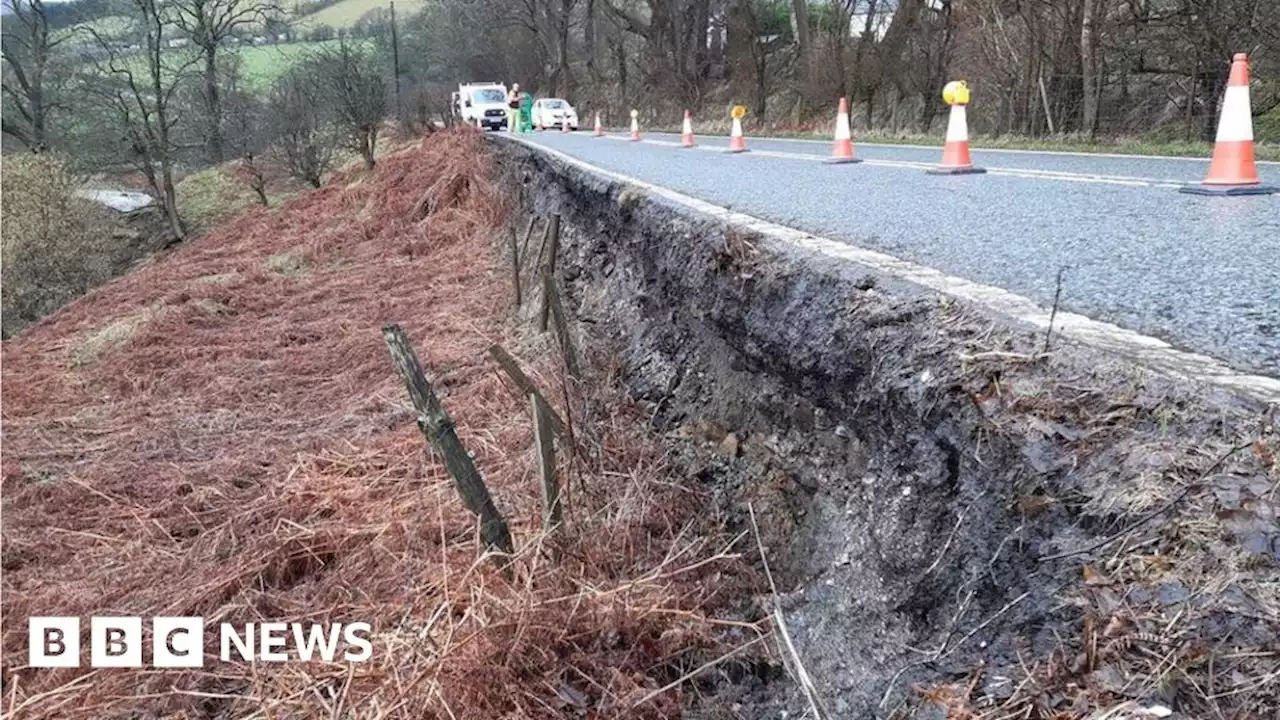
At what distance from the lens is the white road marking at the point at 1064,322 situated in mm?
1816

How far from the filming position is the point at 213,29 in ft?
89.8

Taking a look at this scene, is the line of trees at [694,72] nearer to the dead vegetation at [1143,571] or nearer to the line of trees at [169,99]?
the line of trees at [169,99]

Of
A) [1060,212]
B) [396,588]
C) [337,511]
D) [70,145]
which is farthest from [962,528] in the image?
[70,145]

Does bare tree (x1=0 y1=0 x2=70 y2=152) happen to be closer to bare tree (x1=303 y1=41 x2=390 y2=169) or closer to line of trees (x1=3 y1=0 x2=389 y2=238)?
line of trees (x1=3 y1=0 x2=389 y2=238)

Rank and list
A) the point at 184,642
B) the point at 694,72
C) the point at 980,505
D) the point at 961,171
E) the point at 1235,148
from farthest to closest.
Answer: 1. the point at 694,72
2. the point at 961,171
3. the point at 1235,148
4. the point at 184,642
5. the point at 980,505

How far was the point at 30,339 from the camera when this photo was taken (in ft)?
41.0

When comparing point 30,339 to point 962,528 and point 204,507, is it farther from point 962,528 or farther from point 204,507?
point 962,528

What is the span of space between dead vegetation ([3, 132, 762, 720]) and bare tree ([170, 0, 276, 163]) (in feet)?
66.3

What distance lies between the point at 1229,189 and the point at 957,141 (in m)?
2.76

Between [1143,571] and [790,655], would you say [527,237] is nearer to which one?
[790,655]

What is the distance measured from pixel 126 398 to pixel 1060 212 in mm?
8212

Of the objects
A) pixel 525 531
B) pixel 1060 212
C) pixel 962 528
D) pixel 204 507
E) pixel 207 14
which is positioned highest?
pixel 207 14

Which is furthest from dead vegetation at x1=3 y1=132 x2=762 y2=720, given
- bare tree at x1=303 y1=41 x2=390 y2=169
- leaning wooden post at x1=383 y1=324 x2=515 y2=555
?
bare tree at x1=303 y1=41 x2=390 y2=169

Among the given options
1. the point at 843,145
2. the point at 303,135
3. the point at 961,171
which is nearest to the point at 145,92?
the point at 303,135
